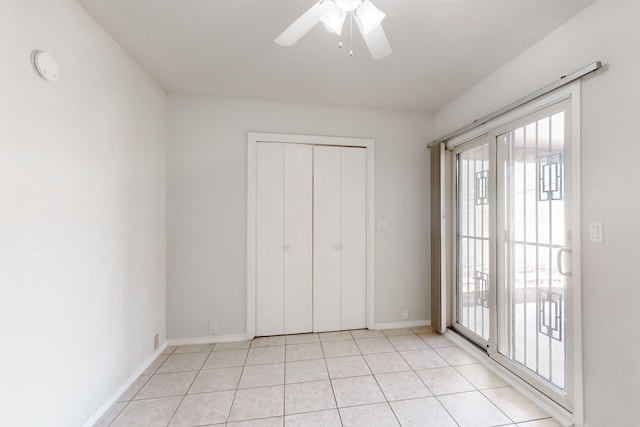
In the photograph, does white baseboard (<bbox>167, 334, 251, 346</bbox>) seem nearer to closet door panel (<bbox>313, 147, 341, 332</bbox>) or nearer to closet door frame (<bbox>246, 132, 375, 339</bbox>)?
closet door frame (<bbox>246, 132, 375, 339</bbox>)

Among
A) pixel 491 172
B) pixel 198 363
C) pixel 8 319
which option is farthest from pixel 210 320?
pixel 491 172

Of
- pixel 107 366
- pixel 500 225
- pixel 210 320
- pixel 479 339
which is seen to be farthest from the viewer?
pixel 210 320

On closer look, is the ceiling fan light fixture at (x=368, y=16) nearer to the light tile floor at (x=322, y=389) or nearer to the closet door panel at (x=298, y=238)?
the closet door panel at (x=298, y=238)

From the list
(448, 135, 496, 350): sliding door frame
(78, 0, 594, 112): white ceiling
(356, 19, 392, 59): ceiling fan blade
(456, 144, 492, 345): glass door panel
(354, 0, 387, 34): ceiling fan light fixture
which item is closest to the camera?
(354, 0, 387, 34): ceiling fan light fixture

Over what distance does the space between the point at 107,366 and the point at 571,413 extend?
3.03 meters

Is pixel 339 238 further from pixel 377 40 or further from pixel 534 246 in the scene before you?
pixel 377 40

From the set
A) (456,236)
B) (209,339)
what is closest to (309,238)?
(209,339)

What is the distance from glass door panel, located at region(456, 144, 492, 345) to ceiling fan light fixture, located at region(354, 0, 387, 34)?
1.84 meters

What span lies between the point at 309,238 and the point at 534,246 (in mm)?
1985

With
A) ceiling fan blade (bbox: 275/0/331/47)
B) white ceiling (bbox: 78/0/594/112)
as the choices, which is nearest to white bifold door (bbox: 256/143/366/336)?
white ceiling (bbox: 78/0/594/112)

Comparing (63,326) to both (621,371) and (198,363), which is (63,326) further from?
(621,371)

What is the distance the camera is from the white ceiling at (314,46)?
1634 millimetres

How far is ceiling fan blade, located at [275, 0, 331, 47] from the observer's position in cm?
121

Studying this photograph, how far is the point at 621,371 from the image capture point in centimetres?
143
